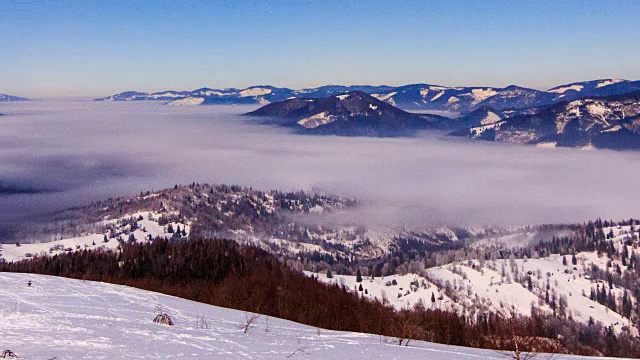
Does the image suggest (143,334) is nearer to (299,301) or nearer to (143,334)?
(143,334)

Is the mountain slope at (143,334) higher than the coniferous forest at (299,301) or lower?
higher

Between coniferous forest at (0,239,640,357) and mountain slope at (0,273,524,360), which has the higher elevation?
mountain slope at (0,273,524,360)

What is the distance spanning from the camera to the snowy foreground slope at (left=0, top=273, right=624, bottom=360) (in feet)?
30.5

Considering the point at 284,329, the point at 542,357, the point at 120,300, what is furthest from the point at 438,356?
the point at 120,300

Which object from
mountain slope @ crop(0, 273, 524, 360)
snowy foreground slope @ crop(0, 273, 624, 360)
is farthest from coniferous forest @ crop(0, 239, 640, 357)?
mountain slope @ crop(0, 273, 524, 360)

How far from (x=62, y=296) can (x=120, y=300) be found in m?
1.77

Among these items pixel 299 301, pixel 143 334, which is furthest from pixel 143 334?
pixel 299 301

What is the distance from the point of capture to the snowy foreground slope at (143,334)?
9.30 m

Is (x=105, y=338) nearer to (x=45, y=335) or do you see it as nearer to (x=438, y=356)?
(x=45, y=335)

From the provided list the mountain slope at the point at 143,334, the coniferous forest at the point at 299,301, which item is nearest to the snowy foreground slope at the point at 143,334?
the mountain slope at the point at 143,334

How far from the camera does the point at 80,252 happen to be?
8144 cm

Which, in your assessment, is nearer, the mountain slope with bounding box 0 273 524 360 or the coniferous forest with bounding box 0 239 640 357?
the mountain slope with bounding box 0 273 524 360

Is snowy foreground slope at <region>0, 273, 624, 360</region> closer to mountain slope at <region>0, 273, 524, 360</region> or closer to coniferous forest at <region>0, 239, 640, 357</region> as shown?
mountain slope at <region>0, 273, 524, 360</region>

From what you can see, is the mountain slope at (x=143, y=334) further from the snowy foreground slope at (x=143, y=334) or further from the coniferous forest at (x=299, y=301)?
the coniferous forest at (x=299, y=301)
